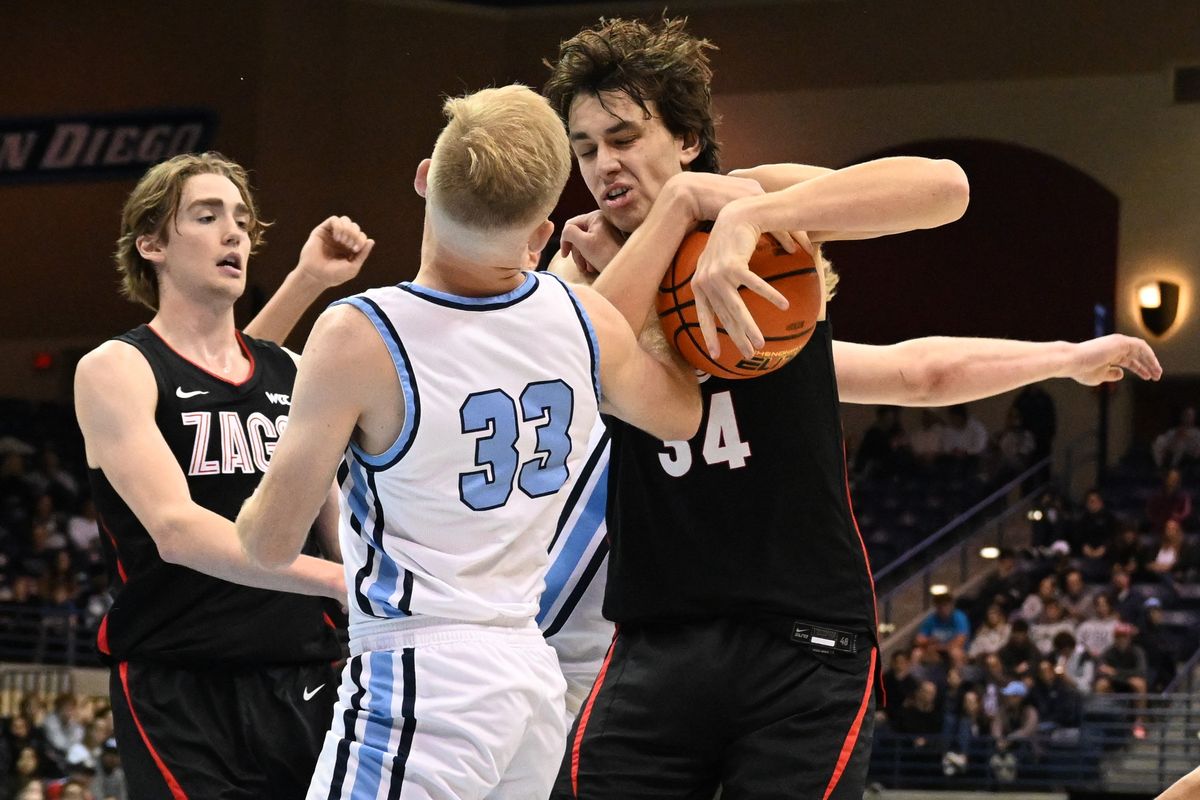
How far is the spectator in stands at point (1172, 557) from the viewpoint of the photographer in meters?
15.9

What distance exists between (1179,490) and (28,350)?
47.2 feet

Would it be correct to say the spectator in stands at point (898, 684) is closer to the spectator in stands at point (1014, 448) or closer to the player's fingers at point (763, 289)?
the spectator in stands at point (1014, 448)

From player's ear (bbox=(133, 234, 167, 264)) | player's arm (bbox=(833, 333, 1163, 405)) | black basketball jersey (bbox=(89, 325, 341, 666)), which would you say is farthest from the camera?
player's ear (bbox=(133, 234, 167, 264))

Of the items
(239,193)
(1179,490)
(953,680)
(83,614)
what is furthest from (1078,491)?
(239,193)

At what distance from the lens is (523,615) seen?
2.79 m

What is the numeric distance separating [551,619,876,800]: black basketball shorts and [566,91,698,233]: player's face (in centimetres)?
89

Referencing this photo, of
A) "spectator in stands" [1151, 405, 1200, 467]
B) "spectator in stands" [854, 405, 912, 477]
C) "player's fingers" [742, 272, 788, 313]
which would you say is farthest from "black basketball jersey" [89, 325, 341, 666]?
"spectator in stands" [854, 405, 912, 477]

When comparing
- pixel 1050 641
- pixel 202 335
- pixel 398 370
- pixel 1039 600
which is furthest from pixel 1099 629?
pixel 398 370

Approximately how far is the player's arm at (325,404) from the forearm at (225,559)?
0.67 meters

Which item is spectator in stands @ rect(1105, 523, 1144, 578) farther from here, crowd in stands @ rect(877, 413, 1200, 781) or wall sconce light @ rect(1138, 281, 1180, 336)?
wall sconce light @ rect(1138, 281, 1180, 336)

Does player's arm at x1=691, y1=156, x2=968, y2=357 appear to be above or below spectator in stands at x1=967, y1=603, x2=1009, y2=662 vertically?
above

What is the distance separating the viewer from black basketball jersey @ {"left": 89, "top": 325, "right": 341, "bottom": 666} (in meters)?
3.90

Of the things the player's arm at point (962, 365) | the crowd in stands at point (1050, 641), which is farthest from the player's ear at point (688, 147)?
the crowd in stands at point (1050, 641)

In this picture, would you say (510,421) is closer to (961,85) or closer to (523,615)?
(523,615)
